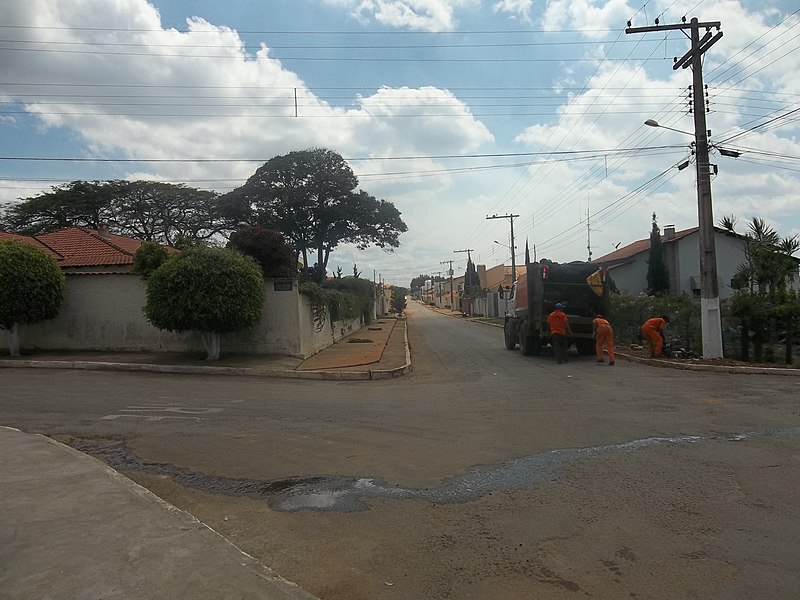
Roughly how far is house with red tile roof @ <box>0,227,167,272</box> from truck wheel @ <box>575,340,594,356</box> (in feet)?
51.3

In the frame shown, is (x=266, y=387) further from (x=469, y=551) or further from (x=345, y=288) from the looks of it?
(x=345, y=288)

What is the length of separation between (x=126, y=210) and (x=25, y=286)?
30.3 m

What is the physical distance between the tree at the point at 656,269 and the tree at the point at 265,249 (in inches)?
1039

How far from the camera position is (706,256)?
17062 millimetres

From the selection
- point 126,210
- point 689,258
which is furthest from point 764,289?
point 126,210

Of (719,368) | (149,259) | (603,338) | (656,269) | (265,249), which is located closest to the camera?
(719,368)

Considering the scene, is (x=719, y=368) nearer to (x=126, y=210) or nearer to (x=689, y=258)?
(x=689, y=258)

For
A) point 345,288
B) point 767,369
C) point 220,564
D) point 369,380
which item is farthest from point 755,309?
point 345,288

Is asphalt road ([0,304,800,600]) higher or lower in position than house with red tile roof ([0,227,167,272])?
lower

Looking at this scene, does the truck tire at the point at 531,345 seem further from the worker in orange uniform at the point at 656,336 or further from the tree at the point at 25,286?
the tree at the point at 25,286

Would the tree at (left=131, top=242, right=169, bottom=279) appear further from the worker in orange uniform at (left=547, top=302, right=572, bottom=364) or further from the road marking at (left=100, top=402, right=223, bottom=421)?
the worker in orange uniform at (left=547, top=302, right=572, bottom=364)

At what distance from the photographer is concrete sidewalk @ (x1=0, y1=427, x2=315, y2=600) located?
382cm

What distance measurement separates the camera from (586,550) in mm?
4535

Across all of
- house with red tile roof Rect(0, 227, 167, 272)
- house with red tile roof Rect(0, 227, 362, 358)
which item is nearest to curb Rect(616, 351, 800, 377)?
house with red tile roof Rect(0, 227, 362, 358)
